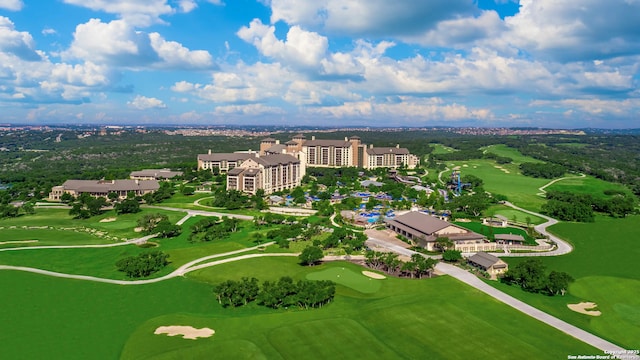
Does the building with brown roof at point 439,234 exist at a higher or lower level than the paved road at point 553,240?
higher

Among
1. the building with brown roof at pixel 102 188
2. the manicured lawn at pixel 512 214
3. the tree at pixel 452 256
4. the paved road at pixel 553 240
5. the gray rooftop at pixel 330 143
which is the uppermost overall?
the gray rooftop at pixel 330 143

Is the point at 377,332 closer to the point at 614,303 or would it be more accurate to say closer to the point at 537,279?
the point at 537,279

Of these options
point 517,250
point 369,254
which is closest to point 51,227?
point 369,254

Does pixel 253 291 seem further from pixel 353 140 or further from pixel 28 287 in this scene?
pixel 353 140

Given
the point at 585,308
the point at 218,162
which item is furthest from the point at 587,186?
the point at 218,162

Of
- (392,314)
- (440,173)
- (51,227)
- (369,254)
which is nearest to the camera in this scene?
(392,314)

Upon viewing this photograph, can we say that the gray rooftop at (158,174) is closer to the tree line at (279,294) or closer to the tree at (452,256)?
the tree line at (279,294)

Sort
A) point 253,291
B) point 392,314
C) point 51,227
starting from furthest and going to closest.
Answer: point 51,227 < point 253,291 < point 392,314

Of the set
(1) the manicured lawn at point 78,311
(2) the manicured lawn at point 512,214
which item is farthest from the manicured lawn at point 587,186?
(1) the manicured lawn at point 78,311

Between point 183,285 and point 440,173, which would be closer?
point 183,285
